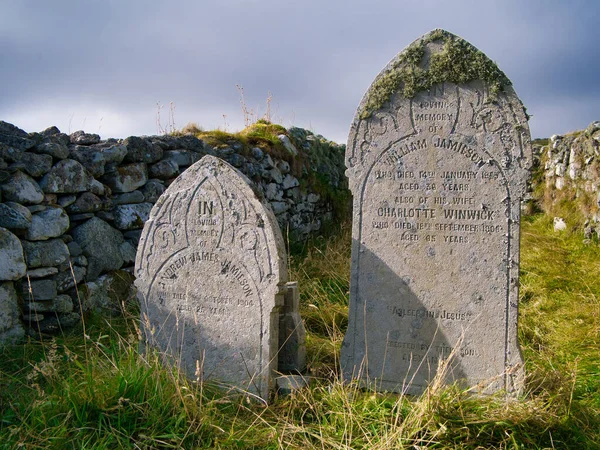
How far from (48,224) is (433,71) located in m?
3.45

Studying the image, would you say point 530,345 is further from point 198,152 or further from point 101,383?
point 198,152

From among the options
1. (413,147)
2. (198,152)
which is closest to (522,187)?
(413,147)

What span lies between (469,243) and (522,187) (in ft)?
1.63

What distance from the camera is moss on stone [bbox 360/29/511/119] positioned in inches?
148

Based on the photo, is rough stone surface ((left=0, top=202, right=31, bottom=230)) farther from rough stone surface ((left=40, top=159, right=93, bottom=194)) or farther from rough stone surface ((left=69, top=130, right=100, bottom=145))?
rough stone surface ((left=69, top=130, right=100, bottom=145))

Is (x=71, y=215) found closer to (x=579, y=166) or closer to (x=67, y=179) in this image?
(x=67, y=179)

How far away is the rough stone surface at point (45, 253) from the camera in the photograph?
4777mm

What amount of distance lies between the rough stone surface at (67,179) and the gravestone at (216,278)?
149 cm

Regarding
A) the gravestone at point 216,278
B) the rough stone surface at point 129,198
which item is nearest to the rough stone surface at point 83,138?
the rough stone surface at point 129,198

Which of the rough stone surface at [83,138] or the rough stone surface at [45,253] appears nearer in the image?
the rough stone surface at [45,253]

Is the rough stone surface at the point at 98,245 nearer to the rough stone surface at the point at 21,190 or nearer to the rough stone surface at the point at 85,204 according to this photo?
the rough stone surface at the point at 85,204

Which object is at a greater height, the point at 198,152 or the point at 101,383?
the point at 198,152

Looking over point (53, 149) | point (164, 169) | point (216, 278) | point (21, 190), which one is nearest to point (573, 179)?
point (164, 169)

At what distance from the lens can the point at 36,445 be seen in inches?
115
